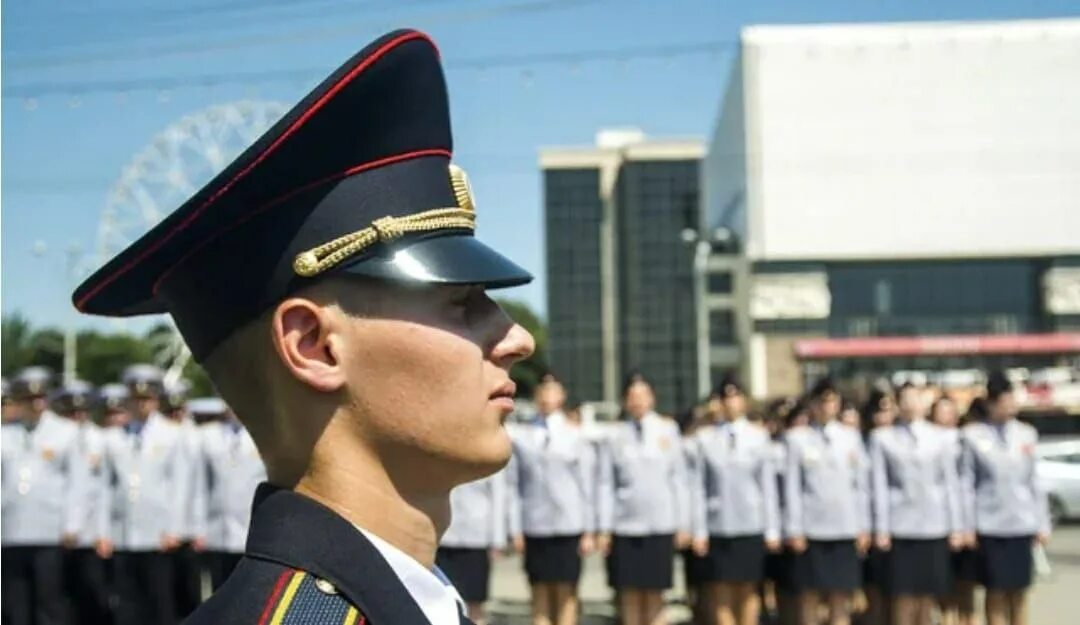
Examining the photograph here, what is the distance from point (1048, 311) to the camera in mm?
39844

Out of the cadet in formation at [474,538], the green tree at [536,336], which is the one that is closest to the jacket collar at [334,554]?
the cadet in formation at [474,538]

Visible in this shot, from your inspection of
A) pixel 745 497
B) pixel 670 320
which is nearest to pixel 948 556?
pixel 745 497

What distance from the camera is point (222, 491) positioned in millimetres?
7504

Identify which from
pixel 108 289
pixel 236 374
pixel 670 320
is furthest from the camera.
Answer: pixel 670 320

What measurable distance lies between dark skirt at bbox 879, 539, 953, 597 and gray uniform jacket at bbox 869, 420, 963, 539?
2.3 inches

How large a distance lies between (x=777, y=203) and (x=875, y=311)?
4504mm

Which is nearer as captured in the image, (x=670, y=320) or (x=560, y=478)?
(x=560, y=478)

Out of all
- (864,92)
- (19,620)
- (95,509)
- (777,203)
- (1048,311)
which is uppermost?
(864,92)

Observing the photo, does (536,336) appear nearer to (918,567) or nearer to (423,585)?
(918,567)

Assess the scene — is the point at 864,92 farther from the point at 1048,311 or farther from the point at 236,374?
the point at 236,374

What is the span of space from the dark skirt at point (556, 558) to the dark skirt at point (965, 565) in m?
2.13

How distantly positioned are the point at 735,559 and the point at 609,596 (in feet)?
8.28

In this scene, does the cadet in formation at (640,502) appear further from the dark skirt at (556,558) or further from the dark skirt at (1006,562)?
the dark skirt at (1006,562)

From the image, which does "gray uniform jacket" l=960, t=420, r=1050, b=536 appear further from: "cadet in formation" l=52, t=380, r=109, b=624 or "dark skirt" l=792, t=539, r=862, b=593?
"cadet in formation" l=52, t=380, r=109, b=624
